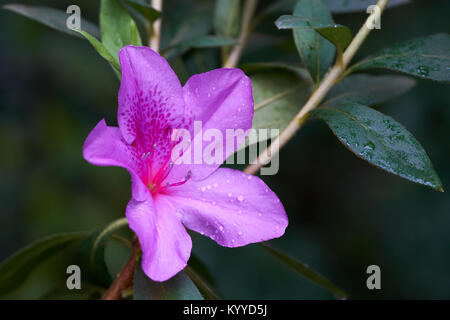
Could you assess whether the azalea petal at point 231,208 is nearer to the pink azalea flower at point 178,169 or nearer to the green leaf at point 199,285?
the pink azalea flower at point 178,169

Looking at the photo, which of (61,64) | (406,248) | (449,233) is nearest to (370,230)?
(406,248)

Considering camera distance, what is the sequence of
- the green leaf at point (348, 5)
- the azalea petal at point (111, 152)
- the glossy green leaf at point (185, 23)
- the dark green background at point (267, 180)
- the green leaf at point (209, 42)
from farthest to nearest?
the dark green background at point (267, 180) < the glossy green leaf at point (185, 23) < the green leaf at point (348, 5) < the green leaf at point (209, 42) < the azalea petal at point (111, 152)

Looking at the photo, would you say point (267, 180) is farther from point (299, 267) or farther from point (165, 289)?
point (165, 289)

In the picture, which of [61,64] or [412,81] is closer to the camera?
[412,81]

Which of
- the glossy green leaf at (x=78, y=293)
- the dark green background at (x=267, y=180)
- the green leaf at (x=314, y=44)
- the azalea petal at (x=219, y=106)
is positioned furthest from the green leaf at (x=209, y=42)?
the dark green background at (x=267, y=180)

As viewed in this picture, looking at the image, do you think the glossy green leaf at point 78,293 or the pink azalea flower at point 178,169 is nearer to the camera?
the pink azalea flower at point 178,169

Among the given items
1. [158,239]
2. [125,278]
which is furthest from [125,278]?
[158,239]

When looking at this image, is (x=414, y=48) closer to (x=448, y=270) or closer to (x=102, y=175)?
(x=448, y=270)
